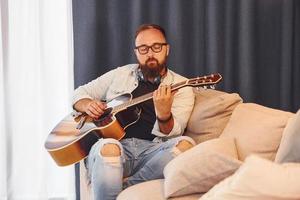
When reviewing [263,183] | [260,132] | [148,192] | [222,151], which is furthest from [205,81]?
[263,183]

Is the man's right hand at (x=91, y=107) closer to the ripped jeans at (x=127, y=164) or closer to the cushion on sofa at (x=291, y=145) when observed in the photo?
the ripped jeans at (x=127, y=164)

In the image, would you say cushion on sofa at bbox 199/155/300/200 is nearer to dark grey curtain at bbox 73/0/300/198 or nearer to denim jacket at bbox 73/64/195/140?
denim jacket at bbox 73/64/195/140

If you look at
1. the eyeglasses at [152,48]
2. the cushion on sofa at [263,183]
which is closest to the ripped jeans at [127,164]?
the eyeglasses at [152,48]

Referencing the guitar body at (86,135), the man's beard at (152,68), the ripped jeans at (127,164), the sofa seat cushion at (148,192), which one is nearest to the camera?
the sofa seat cushion at (148,192)

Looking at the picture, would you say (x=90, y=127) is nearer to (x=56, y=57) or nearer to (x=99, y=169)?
(x=99, y=169)

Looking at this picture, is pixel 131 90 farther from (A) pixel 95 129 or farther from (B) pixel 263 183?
(B) pixel 263 183

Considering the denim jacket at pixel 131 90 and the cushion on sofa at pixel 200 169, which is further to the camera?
the denim jacket at pixel 131 90

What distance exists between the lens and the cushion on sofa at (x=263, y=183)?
127cm

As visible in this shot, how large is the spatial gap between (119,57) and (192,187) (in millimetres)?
1516

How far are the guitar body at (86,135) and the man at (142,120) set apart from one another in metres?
0.06

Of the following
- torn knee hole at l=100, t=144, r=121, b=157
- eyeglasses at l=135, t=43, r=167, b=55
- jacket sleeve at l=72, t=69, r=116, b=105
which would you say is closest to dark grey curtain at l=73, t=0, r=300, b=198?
jacket sleeve at l=72, t=69, r=116, b=105

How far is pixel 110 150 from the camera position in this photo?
7.06ft

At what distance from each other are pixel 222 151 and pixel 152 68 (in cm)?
89

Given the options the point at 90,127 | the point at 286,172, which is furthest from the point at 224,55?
the point at 286,172
